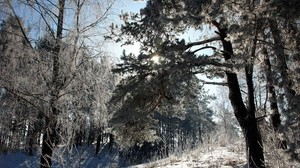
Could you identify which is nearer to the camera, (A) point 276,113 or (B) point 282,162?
(B) point 282,162

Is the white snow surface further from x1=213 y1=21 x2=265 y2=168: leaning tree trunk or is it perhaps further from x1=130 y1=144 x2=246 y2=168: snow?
x1=213 y1=21 x2=265 y2=168: leaning tree trunk

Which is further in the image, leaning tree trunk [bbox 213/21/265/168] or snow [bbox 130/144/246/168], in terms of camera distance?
snow [bbox 130/144/246/168]

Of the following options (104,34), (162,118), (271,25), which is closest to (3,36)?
A: (104,34)

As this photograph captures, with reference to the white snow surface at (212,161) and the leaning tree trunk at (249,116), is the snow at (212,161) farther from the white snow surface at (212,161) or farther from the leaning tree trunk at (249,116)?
the leaning tree trunk at (249,116)

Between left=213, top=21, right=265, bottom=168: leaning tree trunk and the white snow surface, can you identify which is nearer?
left=213, top=21, right=265, bottom=168: leaning tree trunk

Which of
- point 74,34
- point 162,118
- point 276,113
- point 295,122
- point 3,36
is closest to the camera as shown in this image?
point 295,122

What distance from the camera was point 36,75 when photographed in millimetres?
6508

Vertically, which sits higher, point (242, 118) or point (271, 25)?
point (271, 25)

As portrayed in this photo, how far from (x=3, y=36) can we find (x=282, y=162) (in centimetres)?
710

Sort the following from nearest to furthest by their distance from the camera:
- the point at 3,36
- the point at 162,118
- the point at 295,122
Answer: the point at 295,122 → the point at 3,36 → the point at 162,118

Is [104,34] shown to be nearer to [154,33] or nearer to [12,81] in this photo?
[154,33]

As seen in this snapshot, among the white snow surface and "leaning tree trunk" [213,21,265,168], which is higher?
"leaning tree trunk" [213,21,265,168]

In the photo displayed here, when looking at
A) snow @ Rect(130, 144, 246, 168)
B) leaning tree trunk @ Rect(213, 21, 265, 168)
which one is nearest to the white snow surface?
snow @ Rect(130, 144, 246, 168)

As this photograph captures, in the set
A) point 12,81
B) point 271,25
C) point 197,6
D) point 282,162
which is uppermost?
point 197,6
